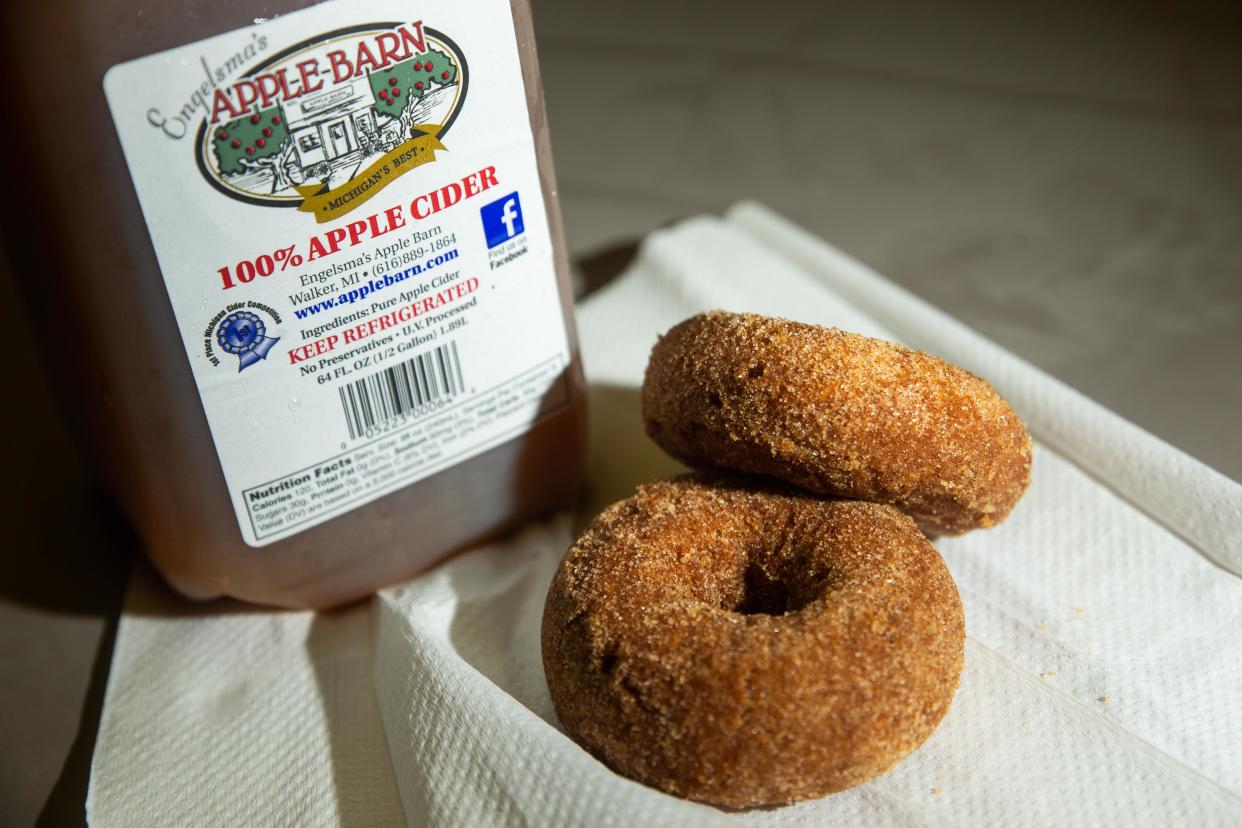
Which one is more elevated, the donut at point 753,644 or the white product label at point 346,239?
the white product label at point 346,239

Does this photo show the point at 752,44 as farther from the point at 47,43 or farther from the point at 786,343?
the point at 47,43

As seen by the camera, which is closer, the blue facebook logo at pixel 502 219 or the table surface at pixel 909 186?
the blue facebook logo at pixel 502 219

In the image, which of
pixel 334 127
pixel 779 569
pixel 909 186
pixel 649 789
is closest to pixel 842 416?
pixel 779 569

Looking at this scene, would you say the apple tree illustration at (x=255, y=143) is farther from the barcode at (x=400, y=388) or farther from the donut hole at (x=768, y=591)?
the donut hole at (x=768, y=591)

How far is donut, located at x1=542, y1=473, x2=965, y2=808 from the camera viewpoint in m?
0.65

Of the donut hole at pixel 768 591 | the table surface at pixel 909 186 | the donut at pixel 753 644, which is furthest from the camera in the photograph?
the table surface at pixel 909 186

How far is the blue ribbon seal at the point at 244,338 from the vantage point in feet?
2.43

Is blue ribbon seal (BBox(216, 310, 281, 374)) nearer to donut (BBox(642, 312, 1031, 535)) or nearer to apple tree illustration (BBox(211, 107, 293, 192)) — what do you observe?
apple tree illustration (BBox(211, 107, 293, 192))

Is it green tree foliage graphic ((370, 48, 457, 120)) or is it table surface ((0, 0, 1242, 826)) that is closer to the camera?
green tree foliage graphic ((370, 48, 457, 120))

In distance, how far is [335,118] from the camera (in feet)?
2.36

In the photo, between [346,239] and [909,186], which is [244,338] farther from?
[909,186]

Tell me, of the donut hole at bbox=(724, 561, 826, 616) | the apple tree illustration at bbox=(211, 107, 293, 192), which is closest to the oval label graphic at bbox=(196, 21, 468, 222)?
the apple tree illustration at bbox=(211, 107, 293, 192)

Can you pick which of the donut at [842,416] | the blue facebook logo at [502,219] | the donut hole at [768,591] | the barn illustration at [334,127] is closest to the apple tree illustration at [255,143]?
the barn illustration at [334,127]

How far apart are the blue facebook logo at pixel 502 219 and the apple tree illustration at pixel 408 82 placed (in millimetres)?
82
